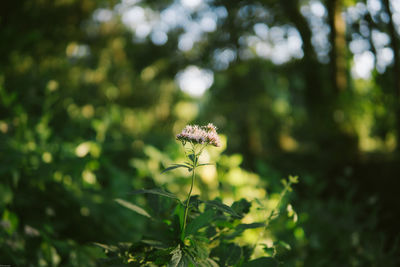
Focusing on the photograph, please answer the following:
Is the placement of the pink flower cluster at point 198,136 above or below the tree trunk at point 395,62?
above

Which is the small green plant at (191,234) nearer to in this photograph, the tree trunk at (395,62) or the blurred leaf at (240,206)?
the blurred leaf at (240,206)

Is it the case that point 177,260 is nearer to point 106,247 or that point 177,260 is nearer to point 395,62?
point 106,247

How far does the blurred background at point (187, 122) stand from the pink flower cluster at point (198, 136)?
23 cm

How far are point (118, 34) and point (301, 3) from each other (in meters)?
3.52

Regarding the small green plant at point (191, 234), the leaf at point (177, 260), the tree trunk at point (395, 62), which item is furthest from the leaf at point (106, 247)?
the tree trunk at point (395, 62)

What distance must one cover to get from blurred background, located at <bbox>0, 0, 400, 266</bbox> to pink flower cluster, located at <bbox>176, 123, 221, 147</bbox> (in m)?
0.23

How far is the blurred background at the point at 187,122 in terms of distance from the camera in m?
1.40

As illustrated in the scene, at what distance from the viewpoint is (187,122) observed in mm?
980

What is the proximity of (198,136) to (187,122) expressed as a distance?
0.34 meters

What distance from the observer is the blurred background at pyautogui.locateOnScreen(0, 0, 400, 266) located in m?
1.40

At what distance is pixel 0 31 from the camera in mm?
1947

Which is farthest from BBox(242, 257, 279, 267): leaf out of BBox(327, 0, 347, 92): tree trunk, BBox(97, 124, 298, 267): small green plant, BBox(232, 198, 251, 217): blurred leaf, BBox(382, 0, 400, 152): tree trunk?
BBox(327, 0, 347, 92): tree trunk

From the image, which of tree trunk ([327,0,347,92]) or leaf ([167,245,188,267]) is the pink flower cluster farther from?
tree trunk ([327,0,347,92])

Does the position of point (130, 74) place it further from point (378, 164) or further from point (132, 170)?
point (378, 164)
